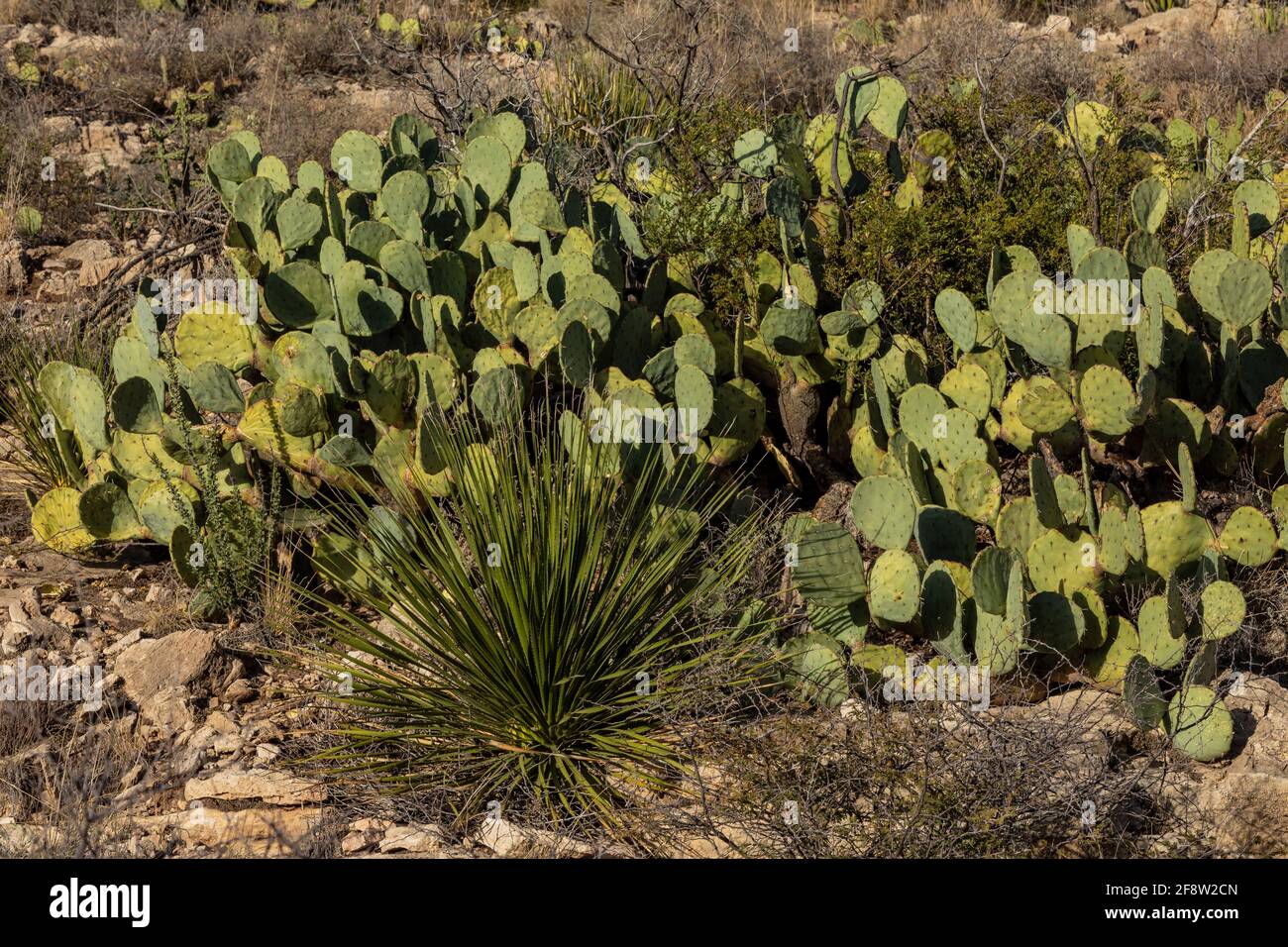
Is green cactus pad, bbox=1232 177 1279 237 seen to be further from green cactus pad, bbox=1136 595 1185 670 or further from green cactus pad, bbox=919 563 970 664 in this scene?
green cactus pad, bbox=919 563 970 664

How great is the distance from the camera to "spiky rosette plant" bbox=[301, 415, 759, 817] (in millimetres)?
3297

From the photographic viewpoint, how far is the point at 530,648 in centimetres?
330

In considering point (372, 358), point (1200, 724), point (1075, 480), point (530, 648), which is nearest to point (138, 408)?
point (372, 358)

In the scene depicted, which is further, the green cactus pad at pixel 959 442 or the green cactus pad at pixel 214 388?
the green cactus pad at pixel 214 388

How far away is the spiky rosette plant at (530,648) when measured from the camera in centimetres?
330

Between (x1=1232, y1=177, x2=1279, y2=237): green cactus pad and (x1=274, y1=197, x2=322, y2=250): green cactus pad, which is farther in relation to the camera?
(x1=1232, y1=177, x2=1279, y2=237): green cactus pad

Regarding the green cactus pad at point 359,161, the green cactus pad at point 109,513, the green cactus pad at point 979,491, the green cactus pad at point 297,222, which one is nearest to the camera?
the green cactus pad at point 979,491

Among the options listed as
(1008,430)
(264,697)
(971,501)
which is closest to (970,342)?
(1008,430)

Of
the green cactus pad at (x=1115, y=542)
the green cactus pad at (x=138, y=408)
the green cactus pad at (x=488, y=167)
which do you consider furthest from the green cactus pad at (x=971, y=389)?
the green cactus pad at (x=138, y=408)

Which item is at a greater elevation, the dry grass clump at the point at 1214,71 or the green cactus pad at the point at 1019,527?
the dry grass clump at the point at 1214,71

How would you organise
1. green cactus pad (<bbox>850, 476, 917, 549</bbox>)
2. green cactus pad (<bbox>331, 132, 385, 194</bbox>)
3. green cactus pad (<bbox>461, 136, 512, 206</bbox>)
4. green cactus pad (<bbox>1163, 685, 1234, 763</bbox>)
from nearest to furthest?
1. green cactus pad (<bbox>1163, 685, 1234, 763</bbox>)
2. green cactus pad (<bbox>850, 476, 917, 549</bbox>)
3. green cactus pad (<bbox>461, 136, 512, 206</bbox>)
4. green cactus pad (<bbox>331, 132, 385, 194</bbox>)

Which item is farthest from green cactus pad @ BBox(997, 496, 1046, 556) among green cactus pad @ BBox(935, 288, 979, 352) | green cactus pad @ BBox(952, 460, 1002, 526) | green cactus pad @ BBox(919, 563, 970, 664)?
green cactus pad @ BBox(935, 288, 979, 352)

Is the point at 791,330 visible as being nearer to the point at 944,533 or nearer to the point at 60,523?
the point at 944,533

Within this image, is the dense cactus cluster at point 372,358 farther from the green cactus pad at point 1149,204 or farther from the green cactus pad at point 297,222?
the green cactus pad at point 1149,204
